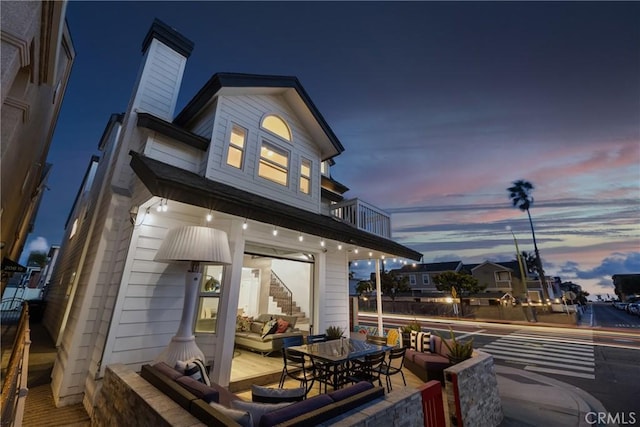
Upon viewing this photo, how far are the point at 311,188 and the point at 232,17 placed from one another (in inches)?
307

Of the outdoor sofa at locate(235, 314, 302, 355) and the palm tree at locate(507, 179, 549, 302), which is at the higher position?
the palm tree at locate(507, 179, 549, 302)

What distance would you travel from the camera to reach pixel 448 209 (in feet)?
148

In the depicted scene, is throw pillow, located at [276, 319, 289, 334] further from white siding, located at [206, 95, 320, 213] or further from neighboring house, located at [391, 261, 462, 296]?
neighboring house, located at [391, 261, 462, 296]

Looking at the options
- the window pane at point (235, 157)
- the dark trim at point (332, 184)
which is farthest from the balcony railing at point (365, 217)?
the window pane at point (235, 157)

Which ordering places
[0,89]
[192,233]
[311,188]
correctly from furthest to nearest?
[311,188] → [192,233] → [0,89]

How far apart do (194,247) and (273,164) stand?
3.79 meters

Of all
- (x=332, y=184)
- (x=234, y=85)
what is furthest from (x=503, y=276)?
(x=234, y=85)

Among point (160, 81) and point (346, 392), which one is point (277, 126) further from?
point (346, 392)

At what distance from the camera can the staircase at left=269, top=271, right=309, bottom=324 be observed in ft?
34.7

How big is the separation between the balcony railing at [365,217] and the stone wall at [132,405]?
6318mm

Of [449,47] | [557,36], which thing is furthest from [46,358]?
[557,36]

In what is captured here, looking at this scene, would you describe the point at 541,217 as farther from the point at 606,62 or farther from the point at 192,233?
the point at 192,233

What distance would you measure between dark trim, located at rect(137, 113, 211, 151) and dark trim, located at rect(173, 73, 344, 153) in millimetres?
1281

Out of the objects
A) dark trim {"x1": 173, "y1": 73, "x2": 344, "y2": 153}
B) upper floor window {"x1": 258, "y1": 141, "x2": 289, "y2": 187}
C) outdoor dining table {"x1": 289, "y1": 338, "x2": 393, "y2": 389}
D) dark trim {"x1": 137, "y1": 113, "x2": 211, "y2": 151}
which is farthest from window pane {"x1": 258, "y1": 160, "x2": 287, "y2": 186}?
outdoor dining table {"x1": 289, "y1": 338, "x2": 393, "y2": 389}
